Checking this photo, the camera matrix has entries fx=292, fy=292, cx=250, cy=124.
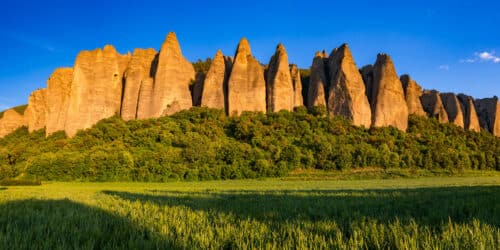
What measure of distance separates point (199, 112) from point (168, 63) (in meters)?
14.5

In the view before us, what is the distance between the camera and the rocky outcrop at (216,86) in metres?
64.4

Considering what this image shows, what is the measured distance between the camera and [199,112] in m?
60.0

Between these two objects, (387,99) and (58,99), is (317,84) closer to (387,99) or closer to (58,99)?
(387,99)

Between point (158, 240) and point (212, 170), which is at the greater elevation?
point (158, 240)

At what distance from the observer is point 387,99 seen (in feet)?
220

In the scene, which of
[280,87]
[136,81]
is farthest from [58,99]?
[280,87]

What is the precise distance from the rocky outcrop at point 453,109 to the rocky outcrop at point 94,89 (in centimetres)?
8718

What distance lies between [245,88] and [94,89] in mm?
32956

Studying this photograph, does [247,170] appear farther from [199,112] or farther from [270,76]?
[270,76]

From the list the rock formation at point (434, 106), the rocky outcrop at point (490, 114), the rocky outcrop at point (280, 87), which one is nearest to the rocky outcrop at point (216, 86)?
the rocky outcrop at point (280, 87)

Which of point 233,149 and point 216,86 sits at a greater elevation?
point 216,86

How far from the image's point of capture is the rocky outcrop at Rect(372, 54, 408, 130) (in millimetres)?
66000

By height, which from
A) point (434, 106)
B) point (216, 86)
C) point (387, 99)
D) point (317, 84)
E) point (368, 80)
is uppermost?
point (368, 80)

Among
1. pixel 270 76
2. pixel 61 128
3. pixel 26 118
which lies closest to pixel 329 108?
pixel 270 76
